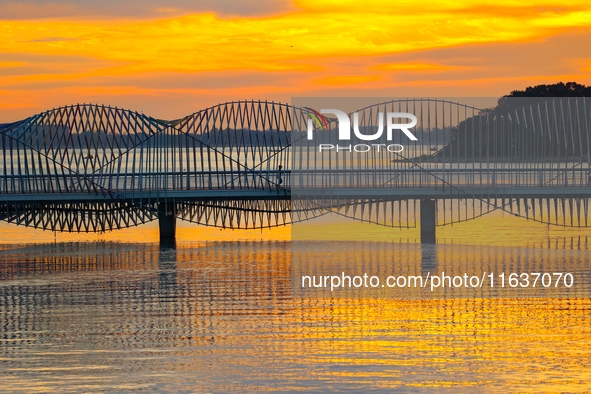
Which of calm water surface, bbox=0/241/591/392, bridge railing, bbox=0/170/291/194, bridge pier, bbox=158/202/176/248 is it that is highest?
bridge railing, bbox=0/170/291/194

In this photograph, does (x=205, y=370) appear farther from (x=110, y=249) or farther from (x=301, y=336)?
(x=110, y=249)

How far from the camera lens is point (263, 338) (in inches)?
1220

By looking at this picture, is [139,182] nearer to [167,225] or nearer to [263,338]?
[167,225]

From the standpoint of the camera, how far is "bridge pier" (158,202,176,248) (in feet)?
205

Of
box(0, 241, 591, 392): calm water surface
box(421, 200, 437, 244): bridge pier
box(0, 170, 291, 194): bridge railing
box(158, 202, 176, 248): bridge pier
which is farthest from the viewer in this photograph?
box(158, 202, 176, 248): bridge pier

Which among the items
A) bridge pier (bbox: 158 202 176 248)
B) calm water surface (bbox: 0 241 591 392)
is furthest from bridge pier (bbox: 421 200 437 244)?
bridge pier (bbox: 158 202 176 248)

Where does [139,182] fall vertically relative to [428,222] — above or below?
above

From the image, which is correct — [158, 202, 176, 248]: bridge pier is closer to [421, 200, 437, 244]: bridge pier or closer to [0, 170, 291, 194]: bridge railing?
[0, 170, 291, 194]: bridge railing

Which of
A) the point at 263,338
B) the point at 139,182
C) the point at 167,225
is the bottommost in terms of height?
the point at 263,338

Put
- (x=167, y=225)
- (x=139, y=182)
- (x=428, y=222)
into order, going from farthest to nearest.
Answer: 1. (x=167, y=225)
2. (x=139, y=182)
3. (x=428, y=222)

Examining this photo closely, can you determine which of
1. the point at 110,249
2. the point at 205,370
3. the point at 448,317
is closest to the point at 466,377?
the point at 205,370

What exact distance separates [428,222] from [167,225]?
15388mm

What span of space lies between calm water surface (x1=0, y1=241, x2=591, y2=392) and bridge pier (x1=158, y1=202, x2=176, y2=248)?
15.5 meters

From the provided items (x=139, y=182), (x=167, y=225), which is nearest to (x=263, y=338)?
(x=139, y=182)
